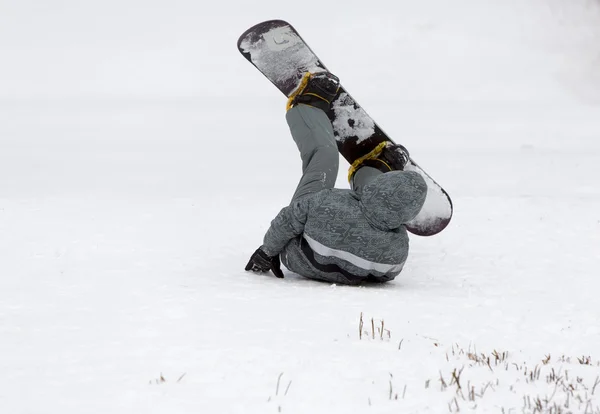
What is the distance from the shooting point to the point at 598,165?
15.8 meters

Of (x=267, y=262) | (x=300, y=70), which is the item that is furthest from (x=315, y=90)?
(x=267, y=262)

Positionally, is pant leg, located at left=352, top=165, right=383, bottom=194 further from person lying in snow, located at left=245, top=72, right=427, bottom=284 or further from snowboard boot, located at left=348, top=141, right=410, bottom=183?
person lying in snow, located at left=245, top=72, right=427, bottom=284

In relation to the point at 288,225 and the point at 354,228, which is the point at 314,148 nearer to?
the point at 288,225

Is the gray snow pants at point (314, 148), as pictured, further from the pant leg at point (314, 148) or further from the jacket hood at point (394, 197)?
the jacket hood at point (394, 197)

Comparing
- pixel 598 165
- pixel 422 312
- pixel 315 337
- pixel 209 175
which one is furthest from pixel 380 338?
pixel 598 165

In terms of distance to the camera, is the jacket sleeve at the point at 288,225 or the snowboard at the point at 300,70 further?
the snowboard at the point at 300,70

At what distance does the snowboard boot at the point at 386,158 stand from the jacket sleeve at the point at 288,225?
190 centimetres

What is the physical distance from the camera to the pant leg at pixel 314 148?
6207mm

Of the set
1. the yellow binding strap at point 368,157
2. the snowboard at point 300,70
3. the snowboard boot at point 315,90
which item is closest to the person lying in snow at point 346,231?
the snowboard boot at point 315,90

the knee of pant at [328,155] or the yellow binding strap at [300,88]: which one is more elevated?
the yellow binding strap at [300,88]

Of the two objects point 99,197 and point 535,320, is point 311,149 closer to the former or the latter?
point 535,320

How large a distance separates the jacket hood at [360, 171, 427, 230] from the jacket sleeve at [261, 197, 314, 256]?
1.63 ft

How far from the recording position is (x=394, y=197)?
5266mm

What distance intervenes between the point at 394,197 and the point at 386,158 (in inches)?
84.7
